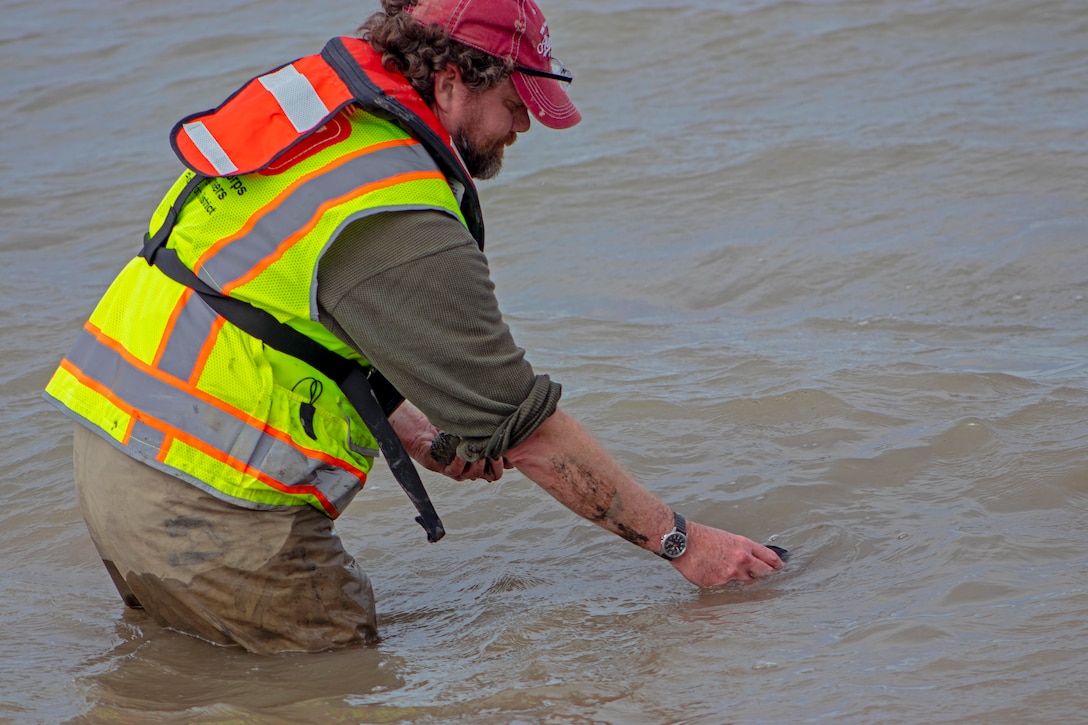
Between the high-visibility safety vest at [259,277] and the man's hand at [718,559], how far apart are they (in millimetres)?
962

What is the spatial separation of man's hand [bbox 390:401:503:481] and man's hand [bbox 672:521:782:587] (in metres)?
0.60

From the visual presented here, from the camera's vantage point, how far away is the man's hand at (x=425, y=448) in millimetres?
3492

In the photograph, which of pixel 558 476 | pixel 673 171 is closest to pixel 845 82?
pixel 673 171

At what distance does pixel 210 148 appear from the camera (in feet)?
9.55

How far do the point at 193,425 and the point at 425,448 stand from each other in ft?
2.71

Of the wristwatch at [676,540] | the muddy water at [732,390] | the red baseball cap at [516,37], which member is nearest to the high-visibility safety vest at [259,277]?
the red baseball cap at [516,37]

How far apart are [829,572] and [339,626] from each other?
1.44 meters

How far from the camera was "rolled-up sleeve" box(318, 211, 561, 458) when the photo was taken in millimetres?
2723

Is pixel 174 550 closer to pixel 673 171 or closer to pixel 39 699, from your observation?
pixel 39 699

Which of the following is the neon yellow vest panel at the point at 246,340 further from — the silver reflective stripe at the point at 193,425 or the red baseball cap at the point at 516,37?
the red baseball cap at the point at 516,37

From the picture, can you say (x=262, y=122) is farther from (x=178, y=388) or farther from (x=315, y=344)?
(x=178, y=388)

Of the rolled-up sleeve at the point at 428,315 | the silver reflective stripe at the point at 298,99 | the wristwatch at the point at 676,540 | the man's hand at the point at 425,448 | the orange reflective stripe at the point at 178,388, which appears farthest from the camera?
the man's hand at the point at 425,448

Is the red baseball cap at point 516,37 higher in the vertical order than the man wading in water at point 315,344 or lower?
higher

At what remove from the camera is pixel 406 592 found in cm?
388
